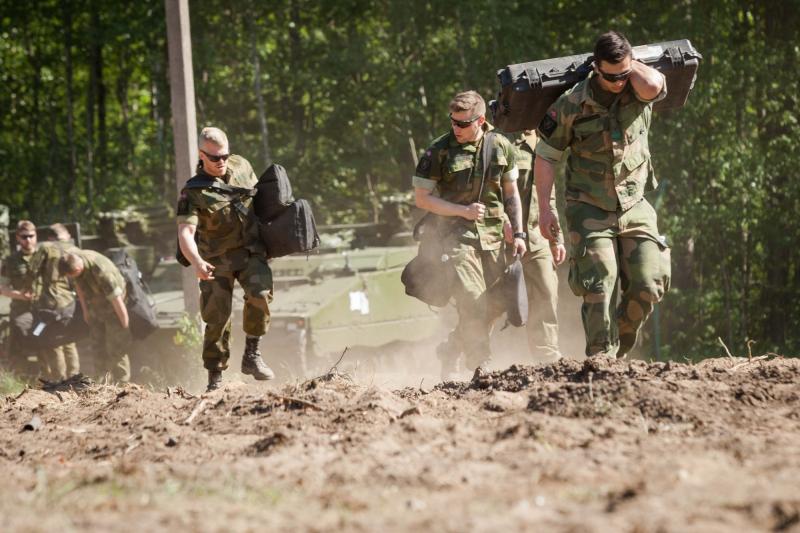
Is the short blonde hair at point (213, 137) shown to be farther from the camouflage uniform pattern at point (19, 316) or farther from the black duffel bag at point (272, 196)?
the camouflage uniform pattern at point (19, 316)

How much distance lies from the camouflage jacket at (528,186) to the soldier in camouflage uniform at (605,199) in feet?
5.04

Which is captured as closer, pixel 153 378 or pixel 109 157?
pixel 153 378

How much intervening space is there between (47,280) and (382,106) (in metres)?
9.24

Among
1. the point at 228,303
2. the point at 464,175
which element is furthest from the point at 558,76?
the point at 228,303

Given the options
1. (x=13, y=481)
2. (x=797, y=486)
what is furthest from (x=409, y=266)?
(x=797, y=486)

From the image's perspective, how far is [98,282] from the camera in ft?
34.5

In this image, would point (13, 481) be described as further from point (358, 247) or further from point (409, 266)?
point (358, 247)

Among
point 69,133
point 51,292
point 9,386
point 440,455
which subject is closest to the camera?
point 440,455

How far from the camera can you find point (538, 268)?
7.89m

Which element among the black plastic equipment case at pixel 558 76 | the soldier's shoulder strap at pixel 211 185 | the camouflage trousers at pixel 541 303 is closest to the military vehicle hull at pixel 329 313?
the soldier's shoulder strap at pixel 211 185

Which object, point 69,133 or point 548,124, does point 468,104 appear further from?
point 69,133

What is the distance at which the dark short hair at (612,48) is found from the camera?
565 cm

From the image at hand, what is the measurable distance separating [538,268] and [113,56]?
19.6m

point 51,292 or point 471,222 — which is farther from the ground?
point 471,222
